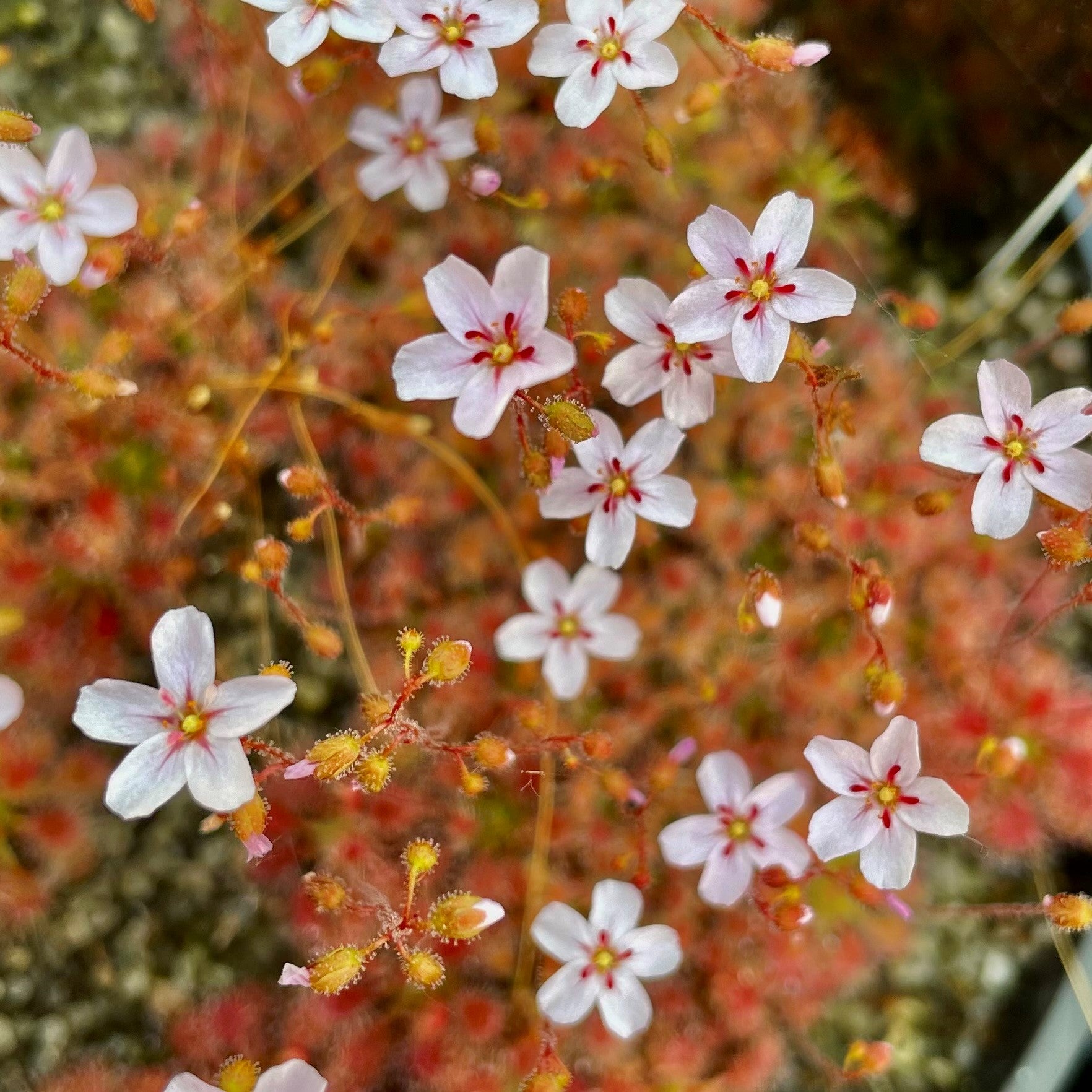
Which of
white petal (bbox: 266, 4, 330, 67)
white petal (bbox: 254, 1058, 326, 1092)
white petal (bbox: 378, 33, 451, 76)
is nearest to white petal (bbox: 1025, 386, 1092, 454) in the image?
white petal (bbox: 378, 33, 451, 76)

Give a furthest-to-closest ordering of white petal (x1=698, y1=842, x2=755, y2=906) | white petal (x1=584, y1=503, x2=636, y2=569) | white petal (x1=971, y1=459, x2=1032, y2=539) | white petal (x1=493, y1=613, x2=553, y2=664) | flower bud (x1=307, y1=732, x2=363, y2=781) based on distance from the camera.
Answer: white petal (x1=493, y1=613, x2=553, y2=664), white petal (x1=698, y1=842, x2=755, y2=906), white petal (x1=584, y1=503, x2=636, y2=569), white petal (x1=971, y1=459, x2=1032, y2=539), flower bud (x1=307, y1=732, x2=363, y2=781)

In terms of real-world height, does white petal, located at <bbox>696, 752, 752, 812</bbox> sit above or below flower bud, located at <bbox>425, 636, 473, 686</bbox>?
below

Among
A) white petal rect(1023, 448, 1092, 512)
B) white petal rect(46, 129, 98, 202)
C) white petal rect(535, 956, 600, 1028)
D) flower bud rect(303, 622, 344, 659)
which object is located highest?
white petal rect(1023, 448, 1092, 512)

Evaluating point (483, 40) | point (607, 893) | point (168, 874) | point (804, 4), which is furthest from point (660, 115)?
point (168, 874)

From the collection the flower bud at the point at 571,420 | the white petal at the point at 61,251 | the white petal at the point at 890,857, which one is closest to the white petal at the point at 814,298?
the flower bud at the point at 571,420

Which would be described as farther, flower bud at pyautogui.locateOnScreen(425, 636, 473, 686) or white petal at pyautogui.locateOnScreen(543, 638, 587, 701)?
white petal at pyautogui.locateOnScreen(543, 638, 587, 701)

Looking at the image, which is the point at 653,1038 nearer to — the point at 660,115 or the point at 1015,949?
the point at 1015,949

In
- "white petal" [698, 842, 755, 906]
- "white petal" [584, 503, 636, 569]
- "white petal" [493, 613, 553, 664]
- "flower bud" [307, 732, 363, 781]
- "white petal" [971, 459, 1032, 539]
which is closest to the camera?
"flower bud" [307, 732, 363, 781]

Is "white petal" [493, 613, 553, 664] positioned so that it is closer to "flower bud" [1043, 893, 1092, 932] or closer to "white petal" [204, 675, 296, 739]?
"white petal" [204, 675, 296, 739]
